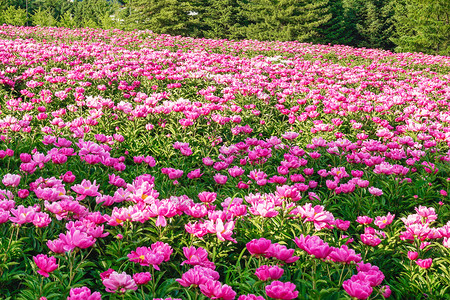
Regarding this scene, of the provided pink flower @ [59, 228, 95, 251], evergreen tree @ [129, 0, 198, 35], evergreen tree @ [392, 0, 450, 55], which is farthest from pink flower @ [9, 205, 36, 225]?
evergreen tree @ [129, 0, 198, 35]

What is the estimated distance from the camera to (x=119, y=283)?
151 centimetres

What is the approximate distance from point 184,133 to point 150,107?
0.66m

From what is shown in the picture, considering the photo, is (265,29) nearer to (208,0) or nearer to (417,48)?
(208,0)

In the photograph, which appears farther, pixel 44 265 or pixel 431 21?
pixel 431 21

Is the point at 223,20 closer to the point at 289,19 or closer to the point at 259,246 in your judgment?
the point at 289,19

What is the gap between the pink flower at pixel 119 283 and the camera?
4.91 ft

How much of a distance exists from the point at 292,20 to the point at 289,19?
35 cm

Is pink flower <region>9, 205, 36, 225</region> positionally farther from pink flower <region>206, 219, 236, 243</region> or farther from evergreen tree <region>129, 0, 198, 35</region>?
evergreen tree <region>129, 0, 198, 35</region>

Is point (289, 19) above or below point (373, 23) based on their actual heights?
below

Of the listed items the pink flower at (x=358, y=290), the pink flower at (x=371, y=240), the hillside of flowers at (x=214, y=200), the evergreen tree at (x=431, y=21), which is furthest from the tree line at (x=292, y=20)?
the pink flower at (x=358, y=290)

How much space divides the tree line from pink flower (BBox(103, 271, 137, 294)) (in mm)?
25780

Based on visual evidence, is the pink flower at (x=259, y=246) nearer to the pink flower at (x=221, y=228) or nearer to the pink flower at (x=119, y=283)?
the pink flower at (x=221, y=228)

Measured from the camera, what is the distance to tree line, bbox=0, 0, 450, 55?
23.9m

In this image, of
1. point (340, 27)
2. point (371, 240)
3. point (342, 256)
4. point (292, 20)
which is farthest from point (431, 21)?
point (342, 256)
